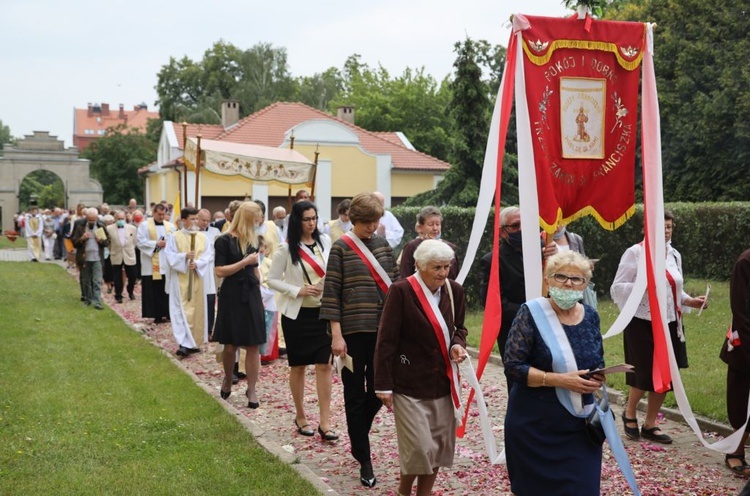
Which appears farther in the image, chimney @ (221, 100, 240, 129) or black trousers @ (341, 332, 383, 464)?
chimney @ (221, 100, 240, 129)

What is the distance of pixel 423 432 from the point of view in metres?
5.28

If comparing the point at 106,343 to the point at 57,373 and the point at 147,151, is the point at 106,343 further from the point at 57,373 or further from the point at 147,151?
the point at 147,151

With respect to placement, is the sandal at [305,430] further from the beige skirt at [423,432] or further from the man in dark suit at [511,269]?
the beige skirt at [423,432]

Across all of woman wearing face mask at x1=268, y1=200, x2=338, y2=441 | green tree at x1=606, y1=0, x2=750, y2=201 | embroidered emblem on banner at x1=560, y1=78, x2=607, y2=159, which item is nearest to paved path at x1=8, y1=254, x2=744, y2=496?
woman wearing face mask at x1=268, y1=200, x2=338, y2=441

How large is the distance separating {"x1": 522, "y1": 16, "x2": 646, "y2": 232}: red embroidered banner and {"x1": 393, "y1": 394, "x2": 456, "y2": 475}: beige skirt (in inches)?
72.4

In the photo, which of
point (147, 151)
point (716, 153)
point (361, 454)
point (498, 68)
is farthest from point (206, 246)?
point (147, 151)

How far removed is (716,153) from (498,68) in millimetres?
17985

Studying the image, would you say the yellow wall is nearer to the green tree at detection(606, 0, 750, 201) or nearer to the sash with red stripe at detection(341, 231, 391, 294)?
the green tree at detection(606, 0, 750, 201)

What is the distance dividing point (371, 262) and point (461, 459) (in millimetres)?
1836

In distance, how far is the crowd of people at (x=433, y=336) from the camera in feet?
14.7

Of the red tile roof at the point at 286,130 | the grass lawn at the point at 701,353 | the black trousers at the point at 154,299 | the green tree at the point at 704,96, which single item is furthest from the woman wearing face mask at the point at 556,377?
the red tile roof at the point at 286,130

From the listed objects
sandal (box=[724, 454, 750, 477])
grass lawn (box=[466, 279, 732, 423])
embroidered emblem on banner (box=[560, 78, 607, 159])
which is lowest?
sandal (box=[724, 454, 750, 477])

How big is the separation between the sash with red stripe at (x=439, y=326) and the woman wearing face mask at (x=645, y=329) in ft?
7.73

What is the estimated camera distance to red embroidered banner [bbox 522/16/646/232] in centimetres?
657
